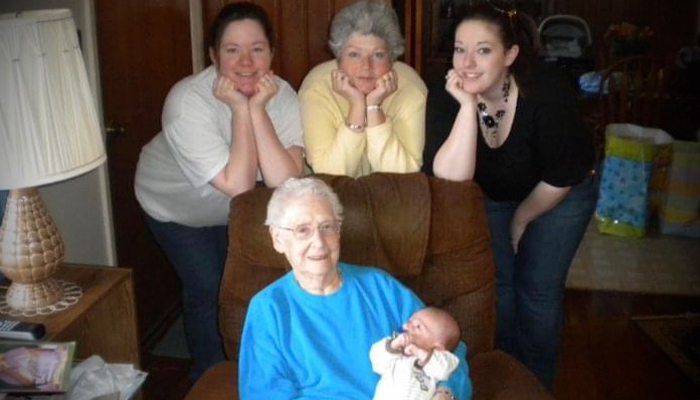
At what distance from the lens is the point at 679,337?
2980 millimetres

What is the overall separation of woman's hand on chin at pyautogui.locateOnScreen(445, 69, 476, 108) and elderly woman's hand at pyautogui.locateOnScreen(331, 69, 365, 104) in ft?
0.81

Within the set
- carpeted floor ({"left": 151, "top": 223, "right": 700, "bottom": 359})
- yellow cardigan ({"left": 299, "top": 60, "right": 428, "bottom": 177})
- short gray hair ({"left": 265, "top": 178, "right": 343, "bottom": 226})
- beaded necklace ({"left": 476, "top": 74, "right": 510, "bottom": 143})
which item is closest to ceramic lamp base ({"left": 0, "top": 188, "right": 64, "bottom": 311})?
short gray hair ({"left": 265, "top": 178, "right": 343, "bottom": 226})

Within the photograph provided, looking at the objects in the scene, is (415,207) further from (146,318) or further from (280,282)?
(146,318)

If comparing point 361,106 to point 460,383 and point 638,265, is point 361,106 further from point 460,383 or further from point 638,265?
point 638,265

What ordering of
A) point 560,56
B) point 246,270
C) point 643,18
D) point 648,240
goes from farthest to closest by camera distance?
point 643,18 < point 560,56 < point 648,240 < point 246,270

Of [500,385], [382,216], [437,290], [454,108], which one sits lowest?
[500,385]

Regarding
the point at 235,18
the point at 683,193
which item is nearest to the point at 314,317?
the point at 235,18

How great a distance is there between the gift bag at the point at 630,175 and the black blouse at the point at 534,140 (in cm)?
207

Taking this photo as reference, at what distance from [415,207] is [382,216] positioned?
9 centimetres

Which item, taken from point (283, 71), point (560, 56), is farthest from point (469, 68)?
point (560, 56)

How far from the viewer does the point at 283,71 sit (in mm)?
3057

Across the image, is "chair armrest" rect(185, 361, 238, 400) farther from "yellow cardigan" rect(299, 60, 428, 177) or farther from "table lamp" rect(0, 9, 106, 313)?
"yellow cardigan" rect(299, 60, 428, 177)

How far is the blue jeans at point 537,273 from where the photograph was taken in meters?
2.15

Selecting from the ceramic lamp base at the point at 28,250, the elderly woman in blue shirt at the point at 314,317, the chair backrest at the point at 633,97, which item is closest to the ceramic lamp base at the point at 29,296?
the ceramic lamp base at the point at 28,250
